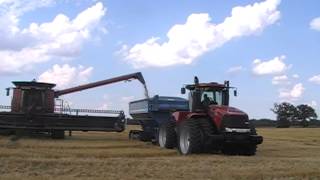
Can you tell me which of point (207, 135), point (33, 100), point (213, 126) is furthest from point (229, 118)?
point (33, 100)

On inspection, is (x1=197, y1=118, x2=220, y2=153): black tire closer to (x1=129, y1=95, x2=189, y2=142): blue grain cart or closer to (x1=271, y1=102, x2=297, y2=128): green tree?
(x1=129, y1=95, x2=189, y2=142): blue grain cart

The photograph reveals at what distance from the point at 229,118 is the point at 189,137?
1670 mm

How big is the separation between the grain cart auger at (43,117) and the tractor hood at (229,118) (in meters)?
12.8

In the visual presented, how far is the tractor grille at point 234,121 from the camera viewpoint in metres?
22.0

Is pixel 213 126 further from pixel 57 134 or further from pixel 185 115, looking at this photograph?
pixel 57 134

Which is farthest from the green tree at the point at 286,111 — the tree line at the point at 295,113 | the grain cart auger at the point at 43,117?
the grain cart auger at the point at 43,117

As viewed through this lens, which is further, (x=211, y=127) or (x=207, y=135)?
(x=211, y=127)

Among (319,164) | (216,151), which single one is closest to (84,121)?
(216,151)

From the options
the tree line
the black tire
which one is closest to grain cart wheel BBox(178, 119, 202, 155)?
the black tire

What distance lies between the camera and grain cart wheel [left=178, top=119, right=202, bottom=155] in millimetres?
22250

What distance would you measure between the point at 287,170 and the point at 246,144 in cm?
649

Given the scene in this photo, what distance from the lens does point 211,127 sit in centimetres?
2252

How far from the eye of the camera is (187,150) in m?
22.8

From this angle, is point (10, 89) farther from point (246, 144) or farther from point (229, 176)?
point (229, 176)
